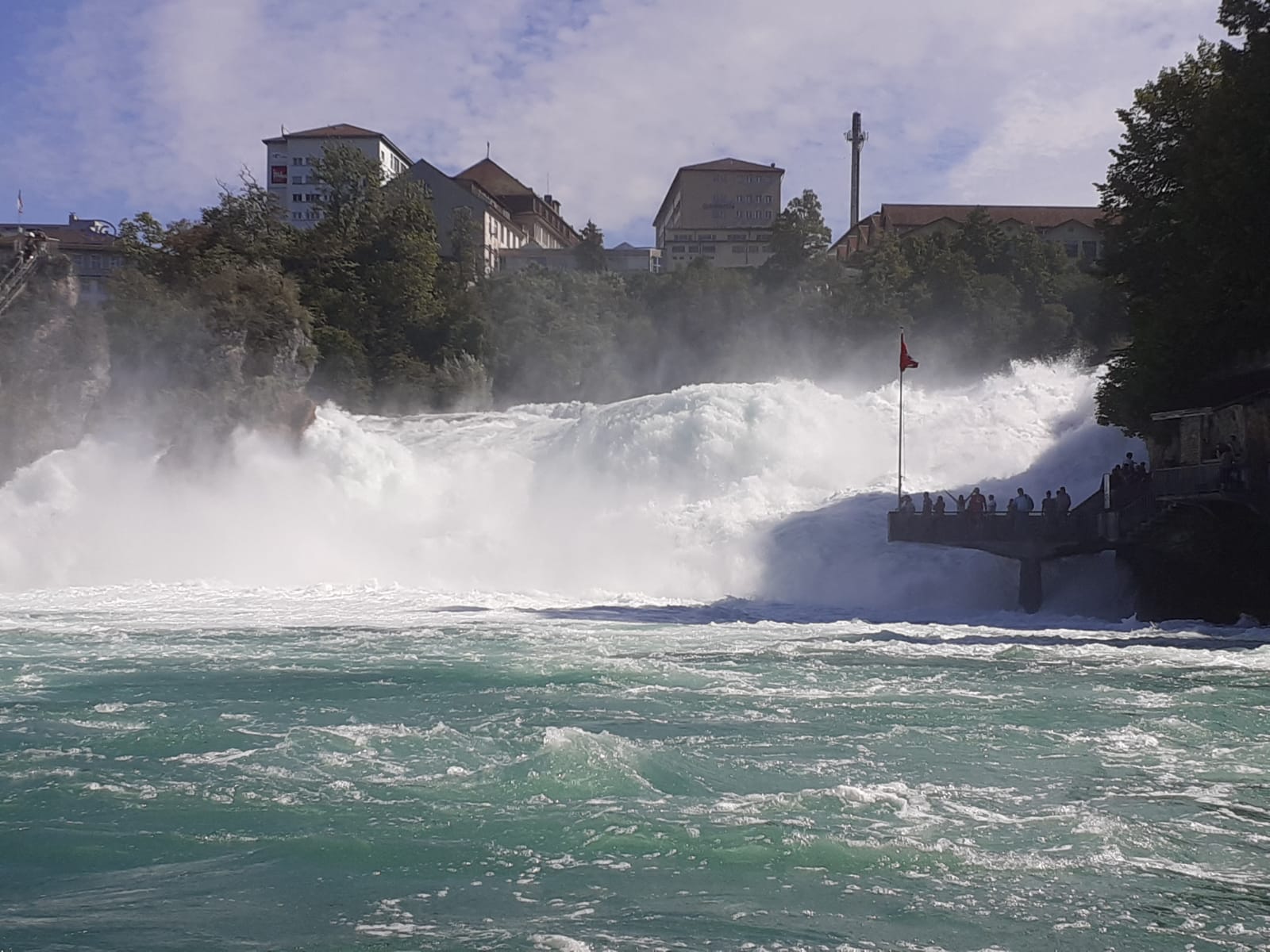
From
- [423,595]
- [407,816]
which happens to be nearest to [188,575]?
[423,595]

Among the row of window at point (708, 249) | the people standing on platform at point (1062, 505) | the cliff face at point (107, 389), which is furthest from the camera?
the row of window at point (708, 249)

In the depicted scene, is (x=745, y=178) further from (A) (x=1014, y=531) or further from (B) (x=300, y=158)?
(A) (x=1014, y=531)

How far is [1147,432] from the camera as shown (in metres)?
34.9

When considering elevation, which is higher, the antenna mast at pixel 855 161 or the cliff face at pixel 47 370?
the antenna mast at pixel 855 161

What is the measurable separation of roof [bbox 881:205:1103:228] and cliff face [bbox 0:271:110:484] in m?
73.1

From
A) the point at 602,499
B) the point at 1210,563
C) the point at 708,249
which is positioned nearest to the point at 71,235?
the point at 708,249

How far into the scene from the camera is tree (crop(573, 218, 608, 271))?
A: 3964 inches

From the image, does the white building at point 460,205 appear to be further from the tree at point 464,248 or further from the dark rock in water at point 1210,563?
the dark rock in water at point 1210,563

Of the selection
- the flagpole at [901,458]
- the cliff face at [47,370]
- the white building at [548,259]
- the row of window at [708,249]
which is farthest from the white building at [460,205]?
the flagpole at [901,458]

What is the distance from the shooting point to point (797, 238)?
276ft

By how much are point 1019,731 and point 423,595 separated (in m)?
21.3

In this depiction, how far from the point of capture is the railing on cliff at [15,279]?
43.2 m

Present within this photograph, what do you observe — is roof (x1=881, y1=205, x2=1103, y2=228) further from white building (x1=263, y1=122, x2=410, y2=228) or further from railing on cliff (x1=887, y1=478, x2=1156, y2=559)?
railing on cliff (x1=887, y1=478, x2=1156, y2=559)

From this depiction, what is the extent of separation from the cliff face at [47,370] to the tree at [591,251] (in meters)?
58.2
